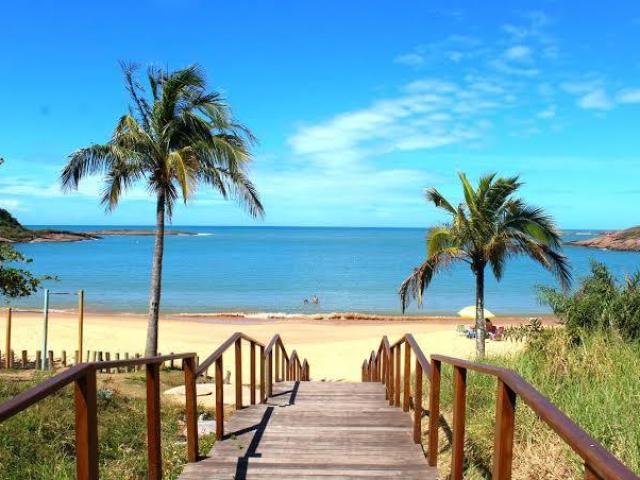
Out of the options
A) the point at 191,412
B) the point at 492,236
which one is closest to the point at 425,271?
the point at 492,236

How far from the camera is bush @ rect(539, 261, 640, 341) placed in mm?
8141

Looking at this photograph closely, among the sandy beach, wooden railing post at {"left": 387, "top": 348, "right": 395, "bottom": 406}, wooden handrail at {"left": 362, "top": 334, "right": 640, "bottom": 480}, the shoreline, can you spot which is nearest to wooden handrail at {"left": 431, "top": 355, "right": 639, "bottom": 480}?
wooden handrail at {"left": 362, "top": 334, "right": 640, "bottom": 480}

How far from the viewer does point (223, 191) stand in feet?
44.8

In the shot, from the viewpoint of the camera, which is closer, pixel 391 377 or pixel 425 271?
pixel 391 377

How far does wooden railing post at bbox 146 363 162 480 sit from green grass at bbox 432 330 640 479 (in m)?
2.36

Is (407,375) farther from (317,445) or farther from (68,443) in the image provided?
(68,443)

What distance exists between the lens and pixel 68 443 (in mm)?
5707

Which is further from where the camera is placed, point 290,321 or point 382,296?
point 382,296

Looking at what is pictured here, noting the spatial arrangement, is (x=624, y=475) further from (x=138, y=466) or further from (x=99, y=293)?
(x=99, y=293)

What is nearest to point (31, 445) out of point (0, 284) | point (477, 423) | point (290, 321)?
point (477, 423)

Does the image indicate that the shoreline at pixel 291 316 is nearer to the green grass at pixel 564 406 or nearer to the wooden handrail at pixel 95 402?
the green grass at pixel 564 406

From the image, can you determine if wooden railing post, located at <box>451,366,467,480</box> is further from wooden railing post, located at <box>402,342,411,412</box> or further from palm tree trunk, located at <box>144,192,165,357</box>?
palm tree trunk, located at <box>144,192,165,357</box>

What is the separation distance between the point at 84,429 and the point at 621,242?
14201 centimetres

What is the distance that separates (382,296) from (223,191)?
3247cm
